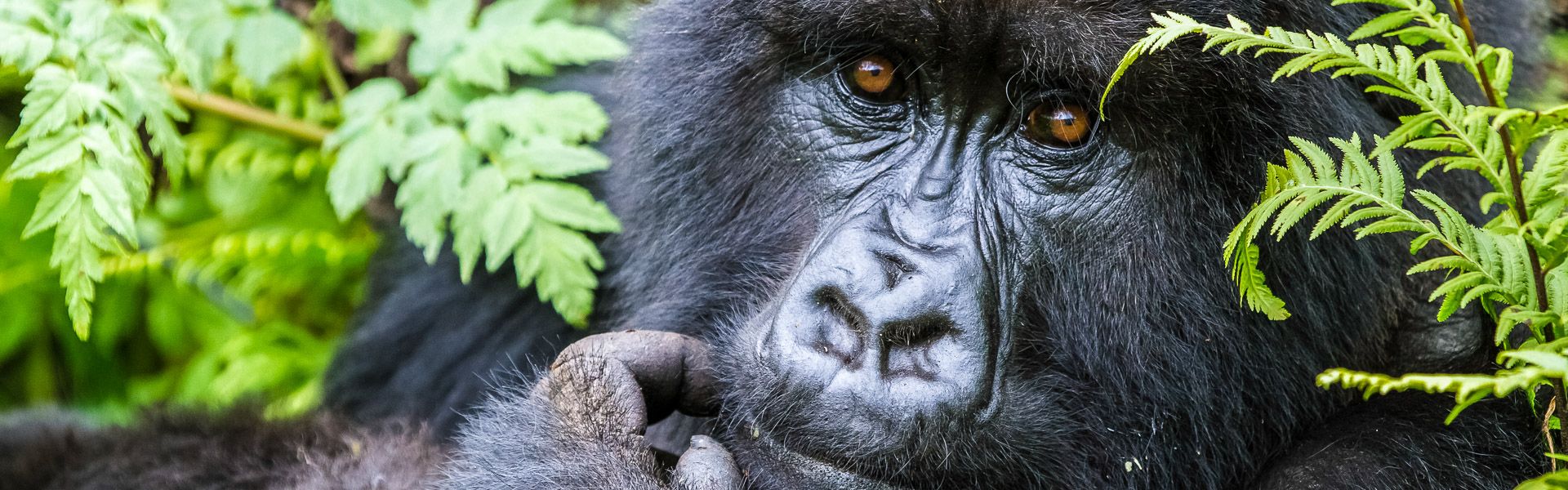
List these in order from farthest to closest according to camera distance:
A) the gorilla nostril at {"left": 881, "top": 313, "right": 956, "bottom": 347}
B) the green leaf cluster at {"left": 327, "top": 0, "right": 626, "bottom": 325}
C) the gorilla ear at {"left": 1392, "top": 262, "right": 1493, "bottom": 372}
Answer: the green leaf cluster at {"left": 327, "top": 0, "right": 626, "bottom": 325} → the gorilla ear at {"left": 1392, "top": 262, "right": 1493, "bottom": 372} → the gorilla nostril at {"left": 881, "top": 313, "right": 956, "bottom": 347}

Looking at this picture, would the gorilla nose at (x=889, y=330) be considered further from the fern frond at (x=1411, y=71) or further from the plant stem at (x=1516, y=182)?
the plant stem at (x=1516, y=182)

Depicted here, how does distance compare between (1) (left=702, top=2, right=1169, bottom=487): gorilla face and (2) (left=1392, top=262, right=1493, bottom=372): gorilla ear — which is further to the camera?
(2) (left=1392, top=262, right=1493, bottom=372): gorilla ear

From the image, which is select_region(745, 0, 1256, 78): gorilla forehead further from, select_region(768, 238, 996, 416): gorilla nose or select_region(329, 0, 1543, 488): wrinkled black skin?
select_region(768, 238, 996, 416): gorilla nose

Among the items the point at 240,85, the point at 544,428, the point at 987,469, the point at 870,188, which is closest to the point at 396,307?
the point at 240,85

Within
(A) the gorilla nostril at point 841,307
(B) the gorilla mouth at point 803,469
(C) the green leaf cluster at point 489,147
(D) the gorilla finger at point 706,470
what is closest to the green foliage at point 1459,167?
(A) the gorilla nostril at point 841,307

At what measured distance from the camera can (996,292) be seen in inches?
87.7

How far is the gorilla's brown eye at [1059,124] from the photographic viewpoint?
230cm

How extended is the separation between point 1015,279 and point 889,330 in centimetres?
35

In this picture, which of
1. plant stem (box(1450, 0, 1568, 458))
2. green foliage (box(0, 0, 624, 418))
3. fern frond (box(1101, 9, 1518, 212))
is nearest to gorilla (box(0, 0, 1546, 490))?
fern frond (box(1101, 9, 1518, 212))

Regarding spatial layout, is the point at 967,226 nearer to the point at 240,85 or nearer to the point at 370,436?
the point at 370,436

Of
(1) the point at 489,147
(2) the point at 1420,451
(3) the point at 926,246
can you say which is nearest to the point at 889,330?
(3) the point at 926,246

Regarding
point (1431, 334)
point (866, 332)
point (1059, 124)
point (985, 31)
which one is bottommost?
point (1431, 334)

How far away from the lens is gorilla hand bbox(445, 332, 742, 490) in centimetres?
220

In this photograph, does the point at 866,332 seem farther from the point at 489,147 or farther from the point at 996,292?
the point at 489,147
